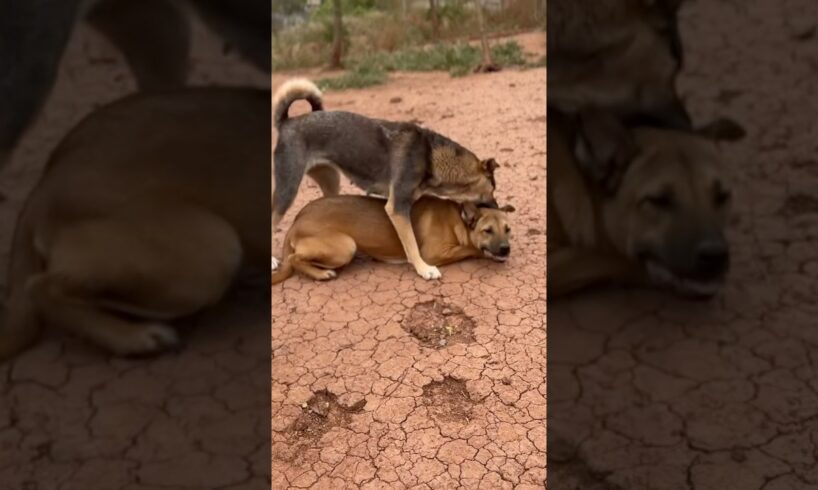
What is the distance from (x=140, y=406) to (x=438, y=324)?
123 inches

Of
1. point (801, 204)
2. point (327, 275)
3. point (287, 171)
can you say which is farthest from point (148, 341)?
point (287, 171)

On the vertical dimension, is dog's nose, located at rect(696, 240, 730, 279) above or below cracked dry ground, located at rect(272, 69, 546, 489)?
above

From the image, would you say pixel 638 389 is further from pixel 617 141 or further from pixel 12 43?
pixel 12 43

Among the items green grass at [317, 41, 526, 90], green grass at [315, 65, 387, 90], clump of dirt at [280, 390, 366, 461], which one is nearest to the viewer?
clump of dirt at [280, 390, 366, 461]

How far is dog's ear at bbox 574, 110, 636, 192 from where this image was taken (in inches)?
51.3

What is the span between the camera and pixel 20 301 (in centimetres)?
127

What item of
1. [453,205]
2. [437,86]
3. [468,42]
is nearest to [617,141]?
[453,205]

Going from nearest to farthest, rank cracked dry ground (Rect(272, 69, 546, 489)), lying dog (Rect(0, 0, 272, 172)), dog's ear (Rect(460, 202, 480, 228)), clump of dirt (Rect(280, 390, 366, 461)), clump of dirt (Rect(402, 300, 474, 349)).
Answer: lying dog (Rect(0, 0, 272, 172)) → cracked dry ground (Rect(272, 69, 546, 489)) → clump of dirt (Rect(280, 390, 366, 461)) → clump of dirt (Rect(402, 300, 474, 349)) → dog's ear (Rect(460, 202, 480, 228))

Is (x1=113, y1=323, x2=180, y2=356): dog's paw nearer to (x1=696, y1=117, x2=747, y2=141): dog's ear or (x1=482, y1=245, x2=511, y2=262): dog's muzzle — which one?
(x1=696, y1=117, x2=747, y2=141): dog's ear

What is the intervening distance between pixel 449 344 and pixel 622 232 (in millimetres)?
2860

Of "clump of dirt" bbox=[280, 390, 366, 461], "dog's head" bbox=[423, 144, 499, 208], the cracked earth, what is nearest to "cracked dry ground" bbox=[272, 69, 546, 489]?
"clump of dirt" bbox=[280, 390, 366, 461]

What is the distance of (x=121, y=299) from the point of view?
1257 millimetres

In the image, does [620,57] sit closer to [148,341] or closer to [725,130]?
[725,130]

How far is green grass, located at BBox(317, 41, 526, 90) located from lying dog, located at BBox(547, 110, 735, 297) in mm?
10265
